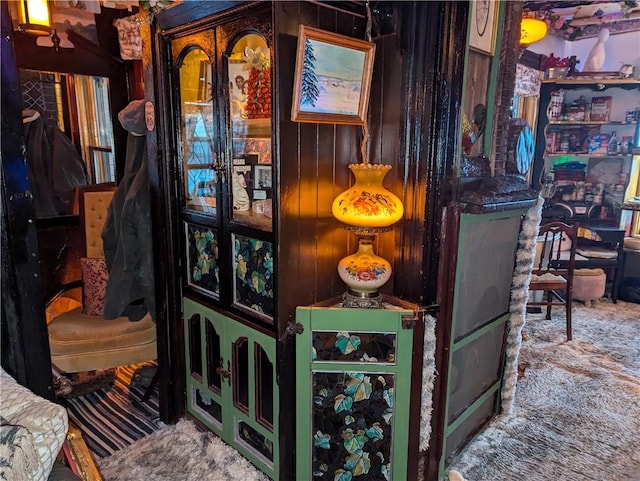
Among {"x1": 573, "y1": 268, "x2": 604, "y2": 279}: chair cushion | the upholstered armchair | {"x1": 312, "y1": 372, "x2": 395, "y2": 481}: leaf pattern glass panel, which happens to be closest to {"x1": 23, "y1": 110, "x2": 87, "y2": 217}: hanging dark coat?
the upholstered armchair

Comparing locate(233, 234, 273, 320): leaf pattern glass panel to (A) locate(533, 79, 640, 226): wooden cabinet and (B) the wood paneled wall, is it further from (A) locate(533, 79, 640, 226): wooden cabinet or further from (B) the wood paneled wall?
(A) locate(533, 79, 640, 226): wooden cabinet

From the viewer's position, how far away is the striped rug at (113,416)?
2.35 metres

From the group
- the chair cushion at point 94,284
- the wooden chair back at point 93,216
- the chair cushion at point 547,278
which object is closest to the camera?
the chair cushion at point 94,284

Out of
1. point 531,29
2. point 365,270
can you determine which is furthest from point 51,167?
point 531,29

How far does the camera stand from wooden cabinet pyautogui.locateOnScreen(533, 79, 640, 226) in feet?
14.4

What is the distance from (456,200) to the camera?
1864mm

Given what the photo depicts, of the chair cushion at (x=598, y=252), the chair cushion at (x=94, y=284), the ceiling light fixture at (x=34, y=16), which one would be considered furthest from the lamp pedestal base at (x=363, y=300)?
the chair cushion at (x=598, y=252)

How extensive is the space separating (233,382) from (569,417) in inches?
71.5

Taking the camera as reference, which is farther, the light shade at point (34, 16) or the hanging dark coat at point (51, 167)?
the hanging dark coat at point (51, 167)

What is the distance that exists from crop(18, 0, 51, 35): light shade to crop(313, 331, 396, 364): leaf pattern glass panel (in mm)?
2127

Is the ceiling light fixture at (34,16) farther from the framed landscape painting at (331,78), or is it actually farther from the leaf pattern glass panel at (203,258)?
the framed landscape painting at (331,78)

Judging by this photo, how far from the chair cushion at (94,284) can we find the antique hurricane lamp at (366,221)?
63.2 inches

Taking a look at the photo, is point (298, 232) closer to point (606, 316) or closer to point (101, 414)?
point (101, 414)

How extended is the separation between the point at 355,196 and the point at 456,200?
41 cm
